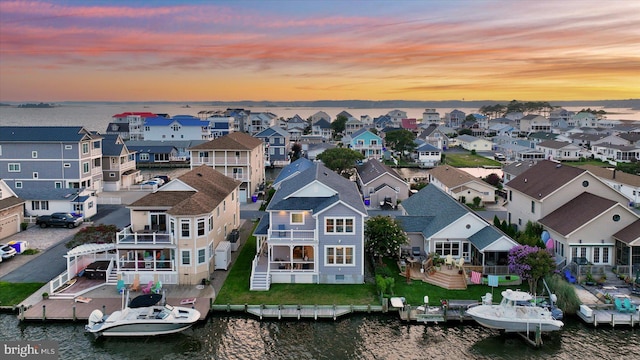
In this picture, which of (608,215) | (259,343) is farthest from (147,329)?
(608,215)

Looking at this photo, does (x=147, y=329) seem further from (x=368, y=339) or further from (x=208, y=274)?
(x=368, y=339)

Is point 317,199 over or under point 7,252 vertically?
over

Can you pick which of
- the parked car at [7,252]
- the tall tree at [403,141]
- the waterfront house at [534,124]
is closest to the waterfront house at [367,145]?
the tall tree at [403,141]

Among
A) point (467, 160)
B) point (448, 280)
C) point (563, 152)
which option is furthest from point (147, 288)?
point (563, 152)

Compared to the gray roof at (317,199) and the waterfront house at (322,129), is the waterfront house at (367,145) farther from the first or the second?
the gray roof at (317,199)

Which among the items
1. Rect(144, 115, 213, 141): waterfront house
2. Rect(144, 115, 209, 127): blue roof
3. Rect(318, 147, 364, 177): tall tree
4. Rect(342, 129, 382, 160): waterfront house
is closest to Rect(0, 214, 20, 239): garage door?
Rect(318, 147, 364, 177): tall tree

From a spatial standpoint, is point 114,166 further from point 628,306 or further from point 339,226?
point 628,306
